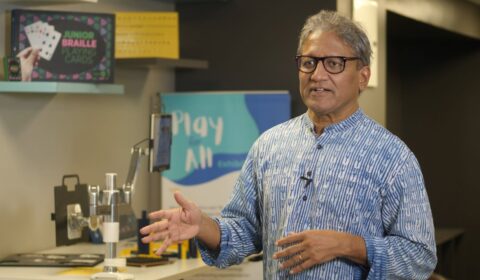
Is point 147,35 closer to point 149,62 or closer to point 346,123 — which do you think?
point 149,62

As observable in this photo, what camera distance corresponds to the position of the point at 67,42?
3.73 metres

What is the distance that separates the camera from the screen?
12.6 ft

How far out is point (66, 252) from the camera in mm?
3803

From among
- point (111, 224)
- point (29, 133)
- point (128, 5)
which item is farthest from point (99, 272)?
point (128, 5)

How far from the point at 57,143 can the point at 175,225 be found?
1843 mm

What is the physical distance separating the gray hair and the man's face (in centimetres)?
1

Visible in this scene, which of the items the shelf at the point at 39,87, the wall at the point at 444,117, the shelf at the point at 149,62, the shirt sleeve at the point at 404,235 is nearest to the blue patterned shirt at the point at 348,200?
the shirt sleeve at the point at 404,235

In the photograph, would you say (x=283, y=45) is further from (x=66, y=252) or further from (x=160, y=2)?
(x=66, y=252)

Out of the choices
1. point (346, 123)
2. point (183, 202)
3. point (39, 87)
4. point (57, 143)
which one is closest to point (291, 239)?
point (183, 202)

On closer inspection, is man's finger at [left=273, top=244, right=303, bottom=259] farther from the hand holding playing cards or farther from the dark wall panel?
the dark wall panel

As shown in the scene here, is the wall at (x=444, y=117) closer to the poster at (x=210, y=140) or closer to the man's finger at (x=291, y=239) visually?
the poster at (x=210, y=140)

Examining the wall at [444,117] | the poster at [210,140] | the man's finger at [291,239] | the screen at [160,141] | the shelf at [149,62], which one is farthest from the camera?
the wall at [444,117]

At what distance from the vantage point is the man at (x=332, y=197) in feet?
7.47

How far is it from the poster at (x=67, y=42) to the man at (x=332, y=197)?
1419 millimetres
